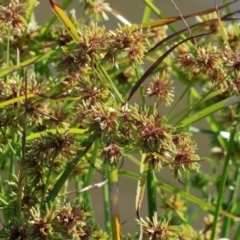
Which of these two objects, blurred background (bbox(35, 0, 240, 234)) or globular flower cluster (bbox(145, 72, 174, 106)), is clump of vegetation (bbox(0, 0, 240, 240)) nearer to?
globular flower cluster (bbox(145, 72, 174, 106))

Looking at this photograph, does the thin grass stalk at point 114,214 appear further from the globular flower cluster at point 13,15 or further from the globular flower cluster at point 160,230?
the globular flower cluster at point 13,15

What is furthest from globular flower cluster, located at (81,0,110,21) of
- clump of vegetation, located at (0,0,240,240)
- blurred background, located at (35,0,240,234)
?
blurred background, located at (35,0,240,234)

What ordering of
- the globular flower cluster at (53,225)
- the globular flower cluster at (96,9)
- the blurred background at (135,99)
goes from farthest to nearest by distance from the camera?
1. the blurred background at (135,99)
2. the globular flower cluster at (96,9)
3. the globular flower cluster at (53,225)

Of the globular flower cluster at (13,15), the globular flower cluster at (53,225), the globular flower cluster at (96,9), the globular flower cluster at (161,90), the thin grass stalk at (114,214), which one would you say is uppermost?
the globular flower cluster at (96,9)

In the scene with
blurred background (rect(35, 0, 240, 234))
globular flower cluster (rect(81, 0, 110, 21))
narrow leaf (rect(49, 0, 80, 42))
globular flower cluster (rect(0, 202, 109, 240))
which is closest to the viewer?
globular flower cluster (rect(0, 202, 109, 240))

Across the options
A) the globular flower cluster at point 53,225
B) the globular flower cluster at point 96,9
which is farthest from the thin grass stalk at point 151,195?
the globular flower cluster at point 96,9

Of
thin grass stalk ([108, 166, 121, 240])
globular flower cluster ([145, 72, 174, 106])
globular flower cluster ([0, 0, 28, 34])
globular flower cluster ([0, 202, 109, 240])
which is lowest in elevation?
globular flower cluster ([0, 202, 109, 240])

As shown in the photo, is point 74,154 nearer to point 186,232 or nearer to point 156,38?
point 186,232

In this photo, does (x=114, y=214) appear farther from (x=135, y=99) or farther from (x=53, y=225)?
(x=135, y=99)

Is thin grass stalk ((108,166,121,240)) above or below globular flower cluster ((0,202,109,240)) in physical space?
above

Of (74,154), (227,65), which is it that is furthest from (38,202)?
(227,65)

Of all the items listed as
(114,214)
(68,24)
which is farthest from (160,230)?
(68,24)
